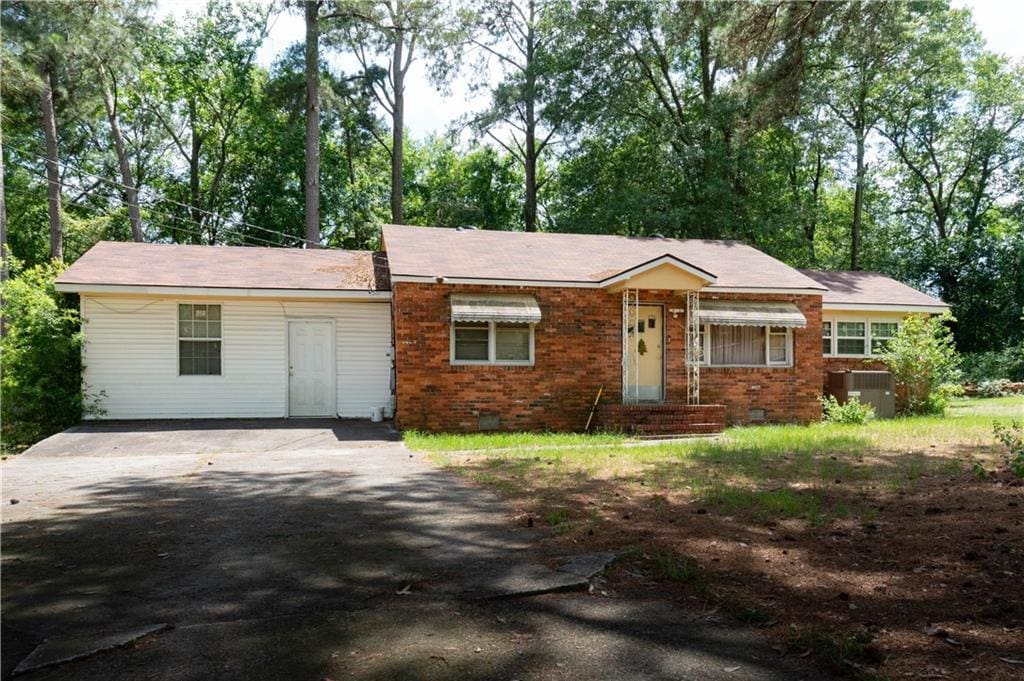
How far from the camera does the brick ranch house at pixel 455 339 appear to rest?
13859 mm

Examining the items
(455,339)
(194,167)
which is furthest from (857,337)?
(194,167)

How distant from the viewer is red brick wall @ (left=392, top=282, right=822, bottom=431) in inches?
537

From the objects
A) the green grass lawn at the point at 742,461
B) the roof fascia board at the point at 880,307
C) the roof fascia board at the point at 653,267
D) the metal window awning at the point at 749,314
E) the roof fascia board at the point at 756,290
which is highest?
the roof fascia board at the point at 653,267

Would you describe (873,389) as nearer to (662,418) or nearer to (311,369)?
(662,418)

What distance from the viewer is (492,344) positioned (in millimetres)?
14195

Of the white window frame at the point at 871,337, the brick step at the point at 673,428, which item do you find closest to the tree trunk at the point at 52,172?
the brick step at the point at 673,428

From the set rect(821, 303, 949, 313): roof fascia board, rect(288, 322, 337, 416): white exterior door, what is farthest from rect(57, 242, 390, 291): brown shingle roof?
rect(821, 303, 949, 313): roof fascia board

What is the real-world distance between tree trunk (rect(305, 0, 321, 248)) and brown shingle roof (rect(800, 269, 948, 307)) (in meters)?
16.1

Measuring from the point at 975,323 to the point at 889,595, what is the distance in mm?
28390

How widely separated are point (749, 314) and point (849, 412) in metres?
2.97

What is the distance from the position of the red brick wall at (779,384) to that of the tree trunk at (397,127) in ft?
51.3

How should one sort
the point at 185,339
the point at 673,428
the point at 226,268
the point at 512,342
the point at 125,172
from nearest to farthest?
the point at 673,428, the point at 512,342, the point at 185,339, the point at 226,268, the point at 125,172

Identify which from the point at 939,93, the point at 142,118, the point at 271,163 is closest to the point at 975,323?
the point at 939,93

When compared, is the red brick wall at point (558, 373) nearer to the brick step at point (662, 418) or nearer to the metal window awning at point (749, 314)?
the metal window awning at point (749, 314)
